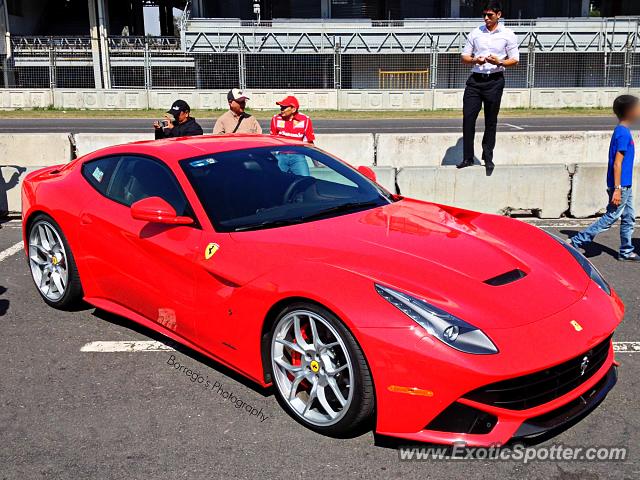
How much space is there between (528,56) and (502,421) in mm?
28785

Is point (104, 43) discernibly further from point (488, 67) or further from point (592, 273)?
point (592, 273)

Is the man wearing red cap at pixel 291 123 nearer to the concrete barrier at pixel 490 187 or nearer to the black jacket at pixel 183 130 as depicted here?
the black jacket at pixel 183 130

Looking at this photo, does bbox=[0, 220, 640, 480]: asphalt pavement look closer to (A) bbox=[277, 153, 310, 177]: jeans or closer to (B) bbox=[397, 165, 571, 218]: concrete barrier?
(A) bbox=[277, 153, 310, 177]: jeans

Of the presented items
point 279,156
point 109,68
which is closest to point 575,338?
point 279,156

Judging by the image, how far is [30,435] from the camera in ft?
11.7

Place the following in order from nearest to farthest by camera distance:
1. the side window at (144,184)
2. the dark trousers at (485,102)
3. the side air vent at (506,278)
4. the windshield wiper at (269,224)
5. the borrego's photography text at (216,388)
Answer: the side air vent at (506,278)
the borrego's photography text at (216,388)
the windshield wiper at (269,224)
the side window at (144,184)
the dark trousers at (485,102)

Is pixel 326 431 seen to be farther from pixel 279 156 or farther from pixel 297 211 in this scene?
pixel 279 156

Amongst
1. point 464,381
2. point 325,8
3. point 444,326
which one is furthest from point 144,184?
point 325,8

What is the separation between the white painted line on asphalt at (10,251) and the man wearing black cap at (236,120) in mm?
2589

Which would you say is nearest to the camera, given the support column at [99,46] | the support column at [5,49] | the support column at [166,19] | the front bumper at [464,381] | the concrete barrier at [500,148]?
the front bumper at [464,381]

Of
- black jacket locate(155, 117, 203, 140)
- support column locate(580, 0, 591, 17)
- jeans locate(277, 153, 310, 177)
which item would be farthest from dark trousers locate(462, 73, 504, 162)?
support column locate(580, 0, 591, 17)

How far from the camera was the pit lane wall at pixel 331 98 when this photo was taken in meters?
28.5

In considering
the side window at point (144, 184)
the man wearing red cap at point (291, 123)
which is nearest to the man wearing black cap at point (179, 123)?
the man wearing red cap at point (291, 123)

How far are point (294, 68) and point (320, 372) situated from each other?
2812 cm
